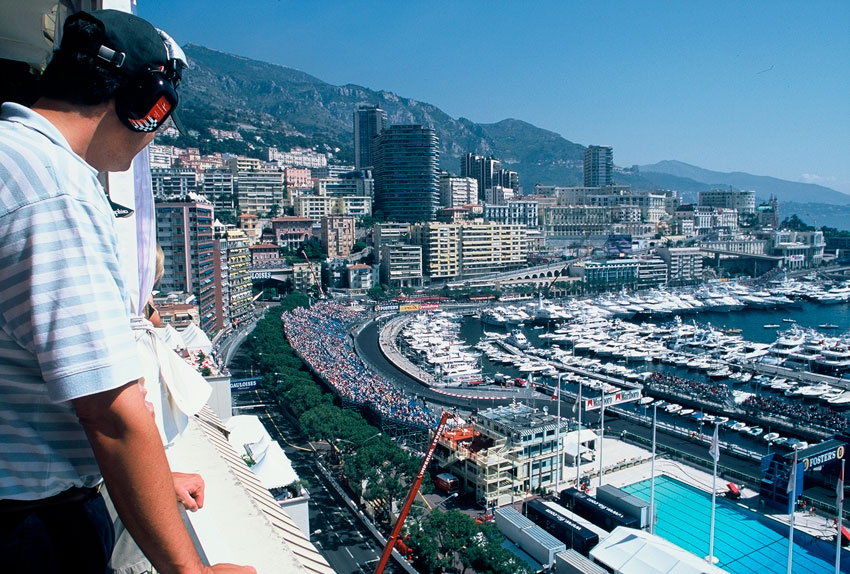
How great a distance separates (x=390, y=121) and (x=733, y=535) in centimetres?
13704

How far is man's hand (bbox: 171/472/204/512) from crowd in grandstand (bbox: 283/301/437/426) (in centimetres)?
1167

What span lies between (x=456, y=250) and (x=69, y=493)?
36.5m

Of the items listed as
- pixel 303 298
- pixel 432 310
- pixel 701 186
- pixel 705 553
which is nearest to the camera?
pixel 705 553

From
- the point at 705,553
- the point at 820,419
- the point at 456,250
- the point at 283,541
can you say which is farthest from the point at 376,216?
the point at 283,541

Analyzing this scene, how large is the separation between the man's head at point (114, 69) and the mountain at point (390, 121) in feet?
282

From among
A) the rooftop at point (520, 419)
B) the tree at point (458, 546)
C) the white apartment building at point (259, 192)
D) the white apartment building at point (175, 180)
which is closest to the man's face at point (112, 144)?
the tree at point (458, 546)

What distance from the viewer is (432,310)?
104 feet

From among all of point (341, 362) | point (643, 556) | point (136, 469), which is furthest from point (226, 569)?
point (341, 362)

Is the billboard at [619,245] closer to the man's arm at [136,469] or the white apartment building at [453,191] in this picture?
the white apartment building at [453,191]

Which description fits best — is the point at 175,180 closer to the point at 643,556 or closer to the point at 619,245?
the point at 619,245

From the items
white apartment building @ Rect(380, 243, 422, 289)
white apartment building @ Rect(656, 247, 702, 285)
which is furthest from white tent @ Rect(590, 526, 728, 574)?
white apartment building @ Rect(656, 247, 702, 285)

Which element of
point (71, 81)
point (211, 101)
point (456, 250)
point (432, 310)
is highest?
point (211, 101)

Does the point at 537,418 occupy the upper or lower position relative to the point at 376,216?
lower

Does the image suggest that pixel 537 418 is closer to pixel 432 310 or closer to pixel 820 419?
pixel 820 419
